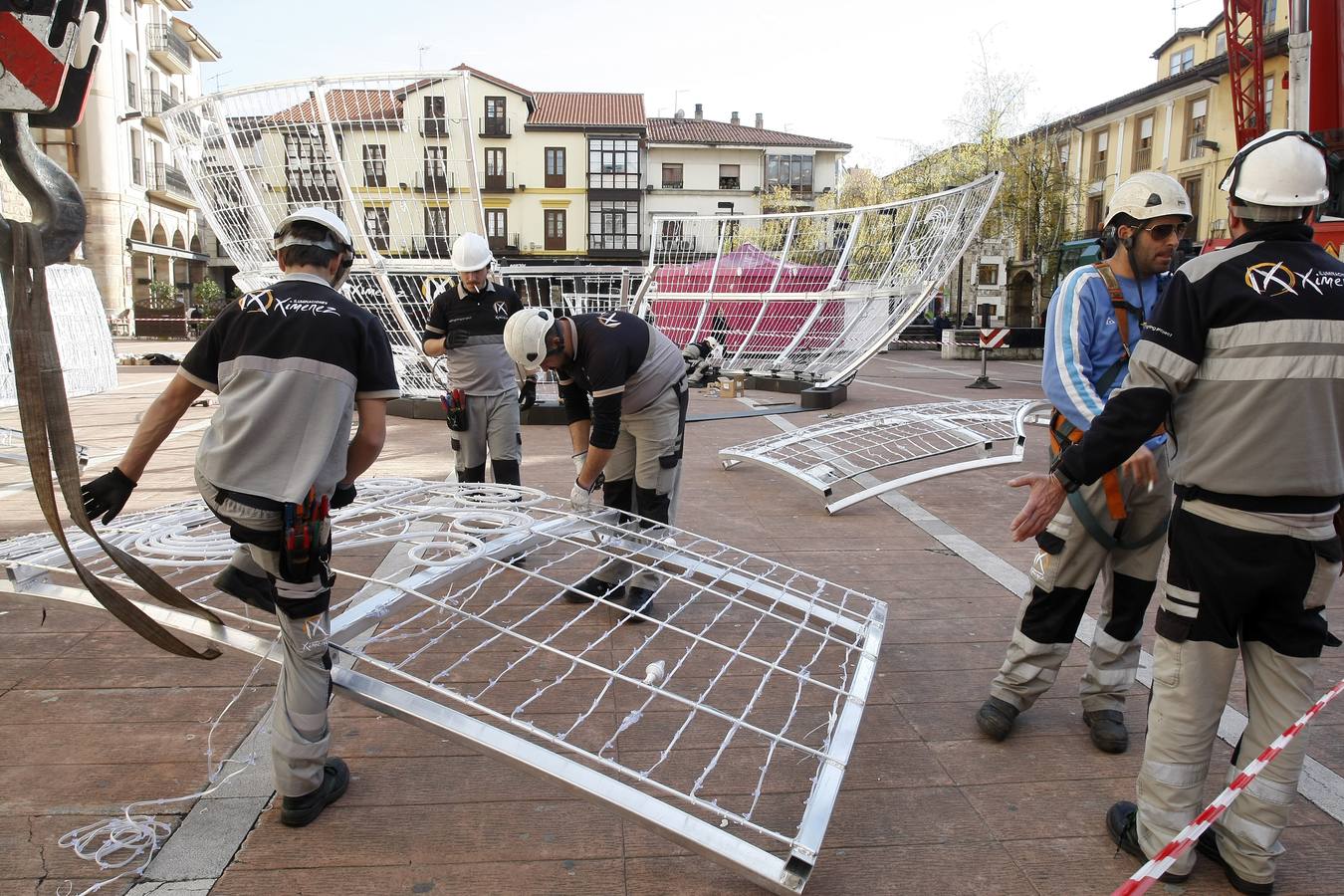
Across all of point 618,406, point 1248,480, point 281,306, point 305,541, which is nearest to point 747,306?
point 618,406

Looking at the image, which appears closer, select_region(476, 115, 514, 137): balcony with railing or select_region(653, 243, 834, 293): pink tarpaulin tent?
select_region(653, 243, 834, 293): pink tarpaulin tent

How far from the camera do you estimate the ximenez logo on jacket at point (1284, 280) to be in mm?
2391

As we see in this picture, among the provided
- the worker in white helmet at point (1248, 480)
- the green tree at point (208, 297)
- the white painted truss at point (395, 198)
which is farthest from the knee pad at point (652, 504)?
the green tree at point (208, 297)

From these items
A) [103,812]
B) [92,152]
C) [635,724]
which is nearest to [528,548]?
[635,724]

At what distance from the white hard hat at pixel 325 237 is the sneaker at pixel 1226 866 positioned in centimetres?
318

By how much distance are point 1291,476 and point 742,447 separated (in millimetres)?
6140

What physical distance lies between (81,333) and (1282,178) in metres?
11.3

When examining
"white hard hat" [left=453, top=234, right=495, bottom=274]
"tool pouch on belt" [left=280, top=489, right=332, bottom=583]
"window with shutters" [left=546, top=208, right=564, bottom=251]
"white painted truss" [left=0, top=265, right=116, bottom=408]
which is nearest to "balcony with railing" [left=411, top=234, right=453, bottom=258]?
"white painted truss" [left=0, top=265, right=116, bottom=408]

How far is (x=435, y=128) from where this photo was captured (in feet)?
33.7

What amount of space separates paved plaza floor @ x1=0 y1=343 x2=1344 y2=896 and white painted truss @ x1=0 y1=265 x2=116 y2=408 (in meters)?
6.31

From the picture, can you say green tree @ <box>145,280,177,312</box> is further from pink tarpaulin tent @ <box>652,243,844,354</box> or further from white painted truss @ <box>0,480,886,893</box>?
white painted truss @ <box>0,480,886,893</box>

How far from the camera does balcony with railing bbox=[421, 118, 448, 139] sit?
10188mm

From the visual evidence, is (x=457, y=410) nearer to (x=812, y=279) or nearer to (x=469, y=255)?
(x=469, y=255)

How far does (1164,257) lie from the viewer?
3312mm
